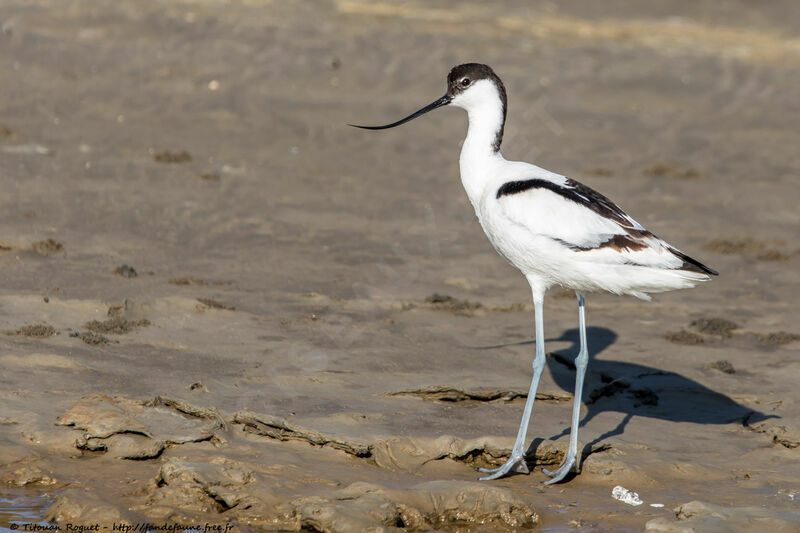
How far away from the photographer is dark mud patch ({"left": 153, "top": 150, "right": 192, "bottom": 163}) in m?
9.48

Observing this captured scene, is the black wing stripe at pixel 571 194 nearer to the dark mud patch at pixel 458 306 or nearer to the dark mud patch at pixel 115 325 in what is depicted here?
the dark mud patch at pixel 458 306

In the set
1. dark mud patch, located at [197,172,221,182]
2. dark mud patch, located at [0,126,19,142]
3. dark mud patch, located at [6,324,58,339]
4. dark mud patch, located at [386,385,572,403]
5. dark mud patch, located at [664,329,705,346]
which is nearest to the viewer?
dark mud patch, located at [386,385,572,403]

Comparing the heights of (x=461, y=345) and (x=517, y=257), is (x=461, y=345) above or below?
below

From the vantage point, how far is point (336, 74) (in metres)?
12.2

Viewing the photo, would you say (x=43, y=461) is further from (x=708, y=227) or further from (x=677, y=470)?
(x=708, y=227)

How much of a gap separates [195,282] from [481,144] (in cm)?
234

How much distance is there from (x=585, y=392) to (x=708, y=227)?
11.8 ft

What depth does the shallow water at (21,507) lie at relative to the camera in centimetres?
442

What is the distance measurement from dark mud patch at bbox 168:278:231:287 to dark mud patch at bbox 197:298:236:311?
0.35 meters

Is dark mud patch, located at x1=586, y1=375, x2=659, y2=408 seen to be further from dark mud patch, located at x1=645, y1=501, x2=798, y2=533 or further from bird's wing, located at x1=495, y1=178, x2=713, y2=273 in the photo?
dark mud patch, located at x1=645, y1=501, x2=798, y2=533

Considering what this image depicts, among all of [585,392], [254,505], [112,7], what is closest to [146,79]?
[112,7]

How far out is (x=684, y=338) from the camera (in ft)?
22.8

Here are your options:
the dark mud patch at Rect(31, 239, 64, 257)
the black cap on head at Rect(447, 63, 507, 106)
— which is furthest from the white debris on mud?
the dark mud patch at Rect(31, 239, 64, 257)

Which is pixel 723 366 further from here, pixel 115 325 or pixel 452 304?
pixel 115 325
